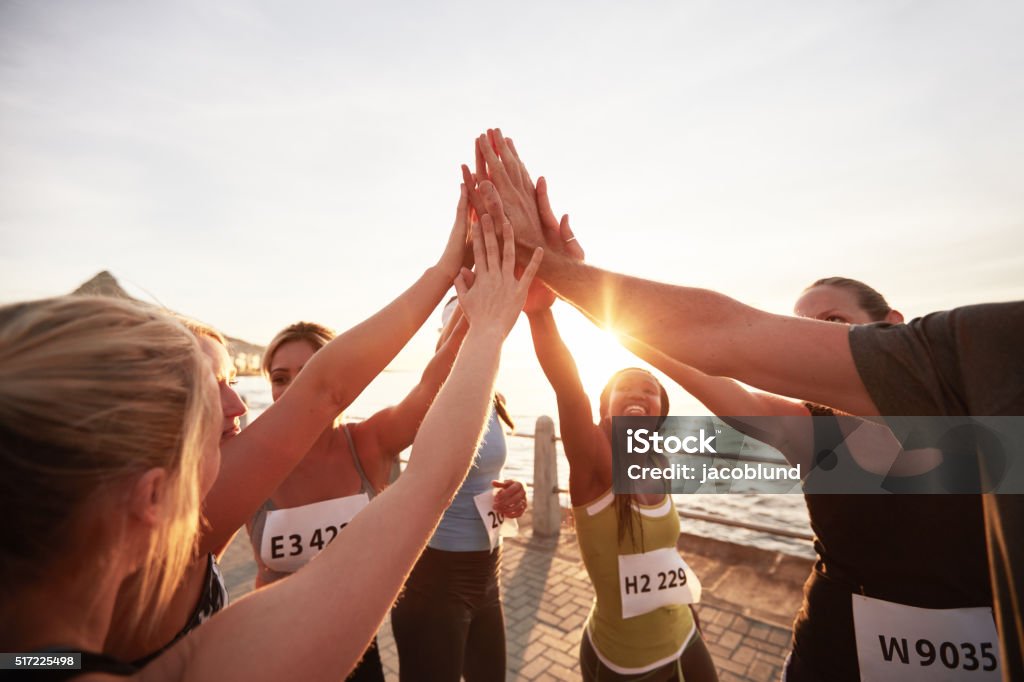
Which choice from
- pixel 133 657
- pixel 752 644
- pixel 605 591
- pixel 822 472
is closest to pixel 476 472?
pixel 605 591

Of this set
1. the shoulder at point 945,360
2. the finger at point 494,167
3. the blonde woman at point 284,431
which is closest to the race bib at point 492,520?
the blonde woman at point 284,431

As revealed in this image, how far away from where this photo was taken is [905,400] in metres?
1.38

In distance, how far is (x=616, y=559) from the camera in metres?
2.68

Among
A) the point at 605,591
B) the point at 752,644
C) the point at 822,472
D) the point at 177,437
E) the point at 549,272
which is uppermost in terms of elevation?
the point at 549,272

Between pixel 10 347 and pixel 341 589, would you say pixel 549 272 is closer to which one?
pixel 341 589

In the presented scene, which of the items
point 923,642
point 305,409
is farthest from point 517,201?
point 923,642

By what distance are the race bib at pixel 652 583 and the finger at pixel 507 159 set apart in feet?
7.05

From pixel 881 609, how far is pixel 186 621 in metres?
2.57

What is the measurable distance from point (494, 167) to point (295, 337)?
1.74 metres

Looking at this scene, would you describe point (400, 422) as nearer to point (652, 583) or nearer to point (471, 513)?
point (471, 513)

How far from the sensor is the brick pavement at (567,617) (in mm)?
4336

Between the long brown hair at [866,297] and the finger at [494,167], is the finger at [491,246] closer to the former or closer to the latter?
the finger at [494,167]

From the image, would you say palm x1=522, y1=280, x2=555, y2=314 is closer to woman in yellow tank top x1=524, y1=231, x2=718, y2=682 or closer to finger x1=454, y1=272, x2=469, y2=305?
woman in yellow tank top x1=524, y1=231, x2=718, y2=682

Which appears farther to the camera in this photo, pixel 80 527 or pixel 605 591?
pixel 605 591
